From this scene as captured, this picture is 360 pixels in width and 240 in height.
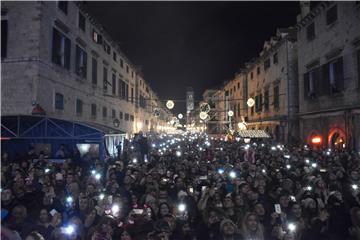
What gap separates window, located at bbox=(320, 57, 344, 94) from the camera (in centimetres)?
1955

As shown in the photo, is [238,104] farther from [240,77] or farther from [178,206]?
[178,206]

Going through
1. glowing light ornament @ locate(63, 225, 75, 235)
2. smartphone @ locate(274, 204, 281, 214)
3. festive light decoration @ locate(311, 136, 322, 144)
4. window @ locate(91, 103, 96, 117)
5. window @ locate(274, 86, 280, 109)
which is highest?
window @ locate(274, 86, 280, 109)

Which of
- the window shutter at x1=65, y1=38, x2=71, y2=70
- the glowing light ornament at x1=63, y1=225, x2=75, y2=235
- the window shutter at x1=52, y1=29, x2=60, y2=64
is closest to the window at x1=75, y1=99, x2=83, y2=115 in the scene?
the window shutter at x1=65, y1=38, x2=71, y2=70

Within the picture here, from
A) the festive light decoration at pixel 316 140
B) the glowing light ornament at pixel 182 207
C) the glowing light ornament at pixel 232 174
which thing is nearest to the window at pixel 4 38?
the glowing light ornament at pixel 232 174

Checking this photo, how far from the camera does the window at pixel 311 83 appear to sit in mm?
22905

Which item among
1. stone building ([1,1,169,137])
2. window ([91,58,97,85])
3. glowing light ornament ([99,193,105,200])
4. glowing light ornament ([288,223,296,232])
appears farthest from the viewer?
window ([91,58,97,85])

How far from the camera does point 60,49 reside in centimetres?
1883

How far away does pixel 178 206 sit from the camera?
783cm

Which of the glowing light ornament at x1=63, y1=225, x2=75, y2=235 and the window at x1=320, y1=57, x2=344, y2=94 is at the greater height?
the window at x1=320, y1=57, x2=344, y2=94

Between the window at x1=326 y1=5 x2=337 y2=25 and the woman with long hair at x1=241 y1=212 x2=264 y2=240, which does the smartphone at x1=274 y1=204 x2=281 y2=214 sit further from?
the window at x1=326 y1=5 x2=337 y2=25

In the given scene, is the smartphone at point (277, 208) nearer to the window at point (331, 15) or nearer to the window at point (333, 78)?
the window at point (333, 78)

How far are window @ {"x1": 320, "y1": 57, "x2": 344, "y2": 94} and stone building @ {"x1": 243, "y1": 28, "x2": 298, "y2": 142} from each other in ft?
19.8

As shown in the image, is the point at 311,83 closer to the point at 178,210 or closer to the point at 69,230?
the point at 178,210

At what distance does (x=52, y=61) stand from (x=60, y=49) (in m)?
1.40
